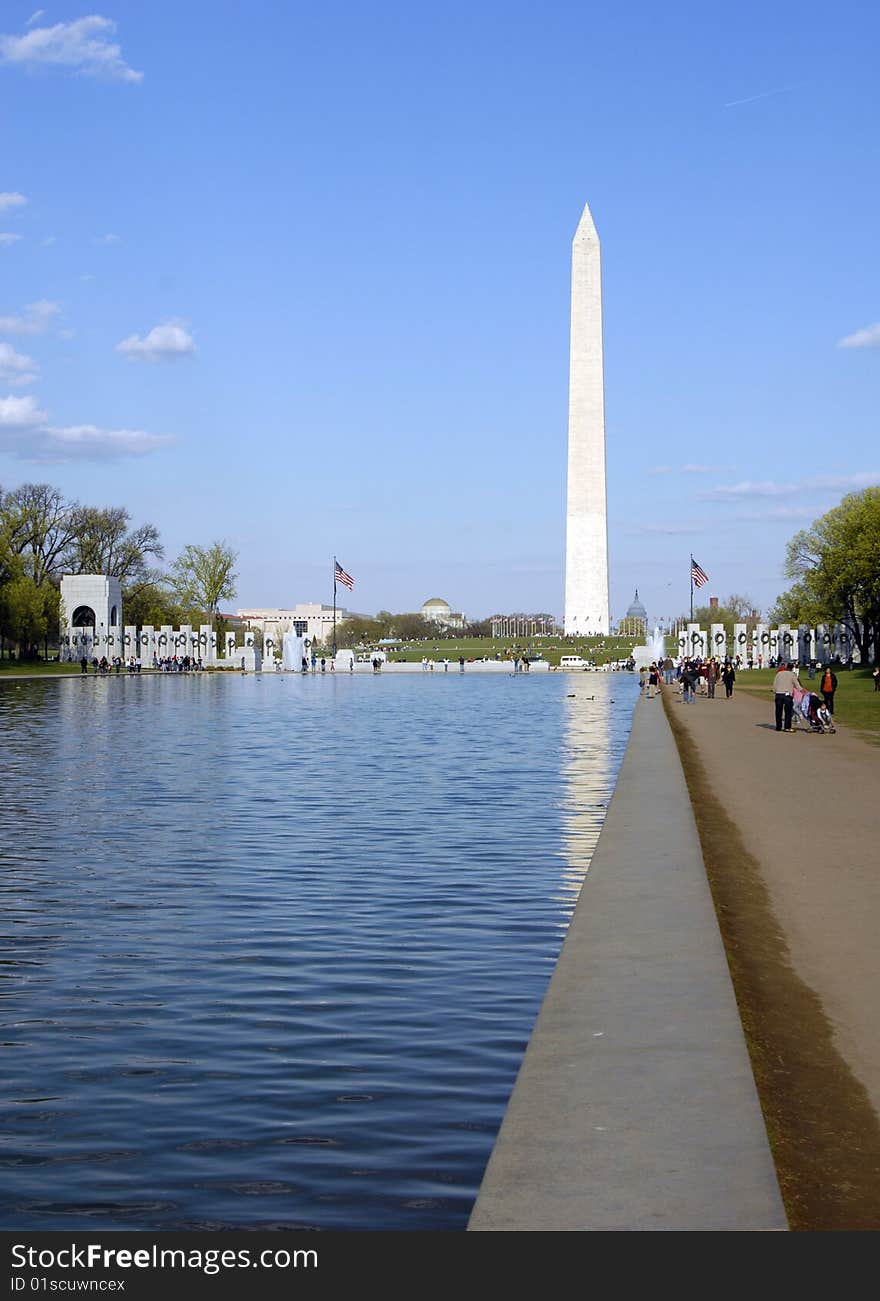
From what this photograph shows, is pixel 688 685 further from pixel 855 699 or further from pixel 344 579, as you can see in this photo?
pixel 344 579

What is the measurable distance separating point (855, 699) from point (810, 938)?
134 ft

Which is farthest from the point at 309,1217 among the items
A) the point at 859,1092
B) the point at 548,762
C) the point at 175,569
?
the point at 175,569

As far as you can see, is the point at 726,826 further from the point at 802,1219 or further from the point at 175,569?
the point at 175,569

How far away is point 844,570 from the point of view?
Result: 78.7 metres

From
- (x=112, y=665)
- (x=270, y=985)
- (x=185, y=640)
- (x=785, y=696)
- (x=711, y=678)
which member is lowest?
(x=270, y=985)

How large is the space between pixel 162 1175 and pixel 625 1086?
174cm

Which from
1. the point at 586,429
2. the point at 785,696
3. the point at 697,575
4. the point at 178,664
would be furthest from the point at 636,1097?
the point at 178,664

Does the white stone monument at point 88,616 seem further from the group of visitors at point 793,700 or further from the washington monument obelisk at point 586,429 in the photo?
the group of visitors at point 793,700

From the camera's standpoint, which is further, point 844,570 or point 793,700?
point 844,570

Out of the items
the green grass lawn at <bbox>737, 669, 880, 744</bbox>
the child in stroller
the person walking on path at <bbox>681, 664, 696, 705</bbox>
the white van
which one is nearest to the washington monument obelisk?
the white van

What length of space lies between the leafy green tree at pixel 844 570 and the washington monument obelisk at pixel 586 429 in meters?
12.4

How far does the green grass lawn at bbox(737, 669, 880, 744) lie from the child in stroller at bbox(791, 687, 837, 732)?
78cm

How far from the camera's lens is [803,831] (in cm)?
1518

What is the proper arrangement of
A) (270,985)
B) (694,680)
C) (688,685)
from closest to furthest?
(270,985), (688,685), (694,680)
